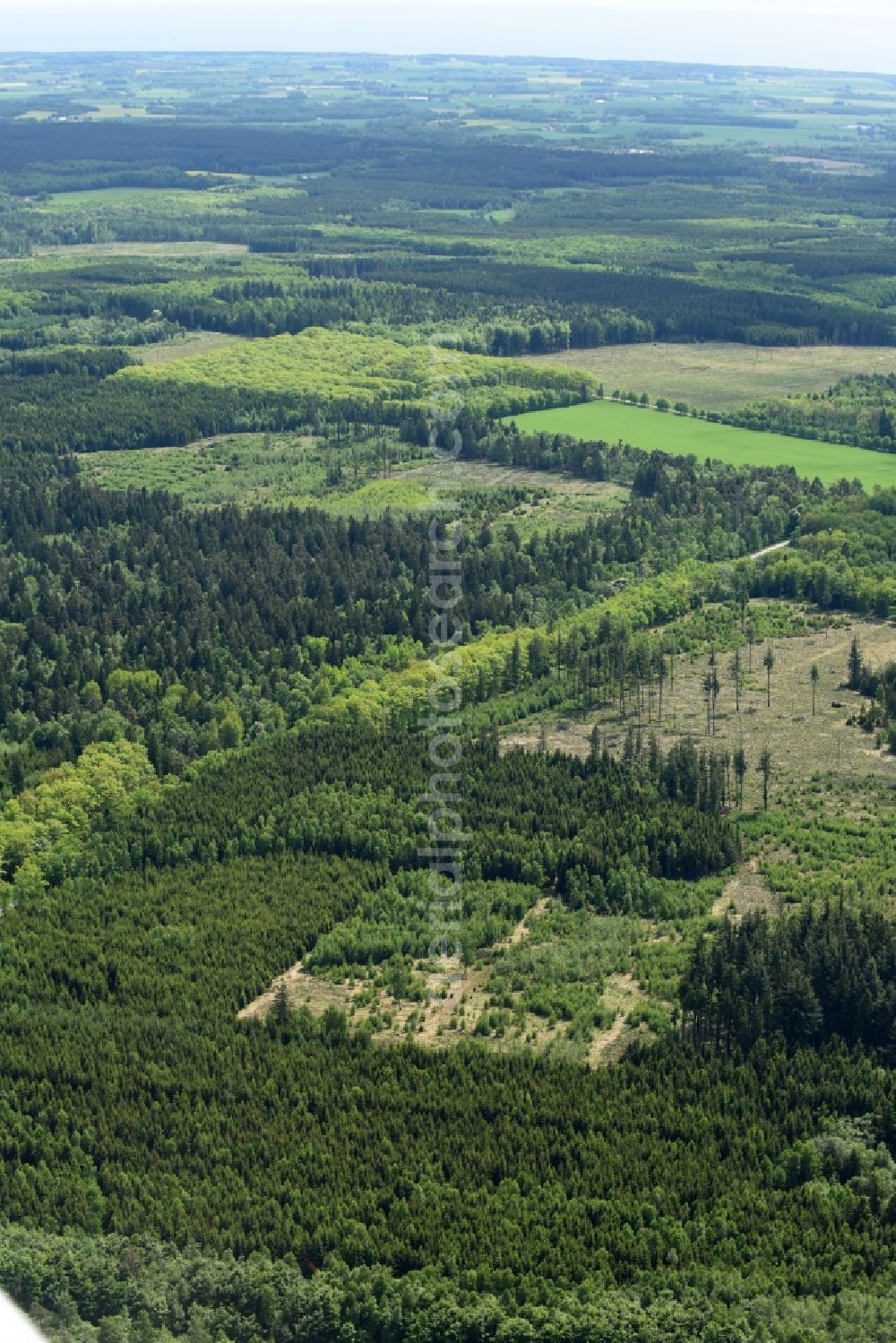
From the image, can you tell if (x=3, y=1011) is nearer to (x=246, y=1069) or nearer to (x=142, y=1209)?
(x=246, y=1069)

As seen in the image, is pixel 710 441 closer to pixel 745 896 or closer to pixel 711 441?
pixel 711 441

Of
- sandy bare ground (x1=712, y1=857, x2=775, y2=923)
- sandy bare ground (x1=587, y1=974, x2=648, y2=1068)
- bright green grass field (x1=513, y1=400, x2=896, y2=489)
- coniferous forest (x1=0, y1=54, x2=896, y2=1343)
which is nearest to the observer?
coniferous forest (x1=0, y1=54, x2=896, y2=1343)

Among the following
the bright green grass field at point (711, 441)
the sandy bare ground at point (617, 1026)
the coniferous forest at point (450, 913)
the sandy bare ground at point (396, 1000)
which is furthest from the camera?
the bright green grass field at point (711, 441)

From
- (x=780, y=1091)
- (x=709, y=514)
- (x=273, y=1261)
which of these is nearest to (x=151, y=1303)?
(x=273, y=1261)

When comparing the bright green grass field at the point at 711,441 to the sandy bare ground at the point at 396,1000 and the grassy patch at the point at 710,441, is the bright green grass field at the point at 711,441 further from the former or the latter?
the sandy bare ground at the point at 396,1000

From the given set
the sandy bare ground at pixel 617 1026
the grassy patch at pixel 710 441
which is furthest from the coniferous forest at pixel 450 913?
the grassy patch at pixel 710 441

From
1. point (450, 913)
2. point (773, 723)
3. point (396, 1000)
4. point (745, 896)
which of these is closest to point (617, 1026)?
point (396, 1000)

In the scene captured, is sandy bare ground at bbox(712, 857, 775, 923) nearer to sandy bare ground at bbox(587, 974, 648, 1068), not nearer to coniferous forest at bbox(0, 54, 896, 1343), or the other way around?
coniferous forest at bbox(0, 54, 896, 1343)

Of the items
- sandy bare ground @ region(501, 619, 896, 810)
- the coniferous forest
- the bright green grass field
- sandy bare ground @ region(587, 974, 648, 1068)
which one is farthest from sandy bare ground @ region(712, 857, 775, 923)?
the bright green grass field

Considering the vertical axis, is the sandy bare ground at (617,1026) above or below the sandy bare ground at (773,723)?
above

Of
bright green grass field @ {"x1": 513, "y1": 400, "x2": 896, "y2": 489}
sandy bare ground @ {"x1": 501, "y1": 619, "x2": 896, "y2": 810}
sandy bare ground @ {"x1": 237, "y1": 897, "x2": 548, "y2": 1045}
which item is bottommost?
bright green grass field @ {"x1": 513, "y1": 400, "x2": 896, "y2": 489}
